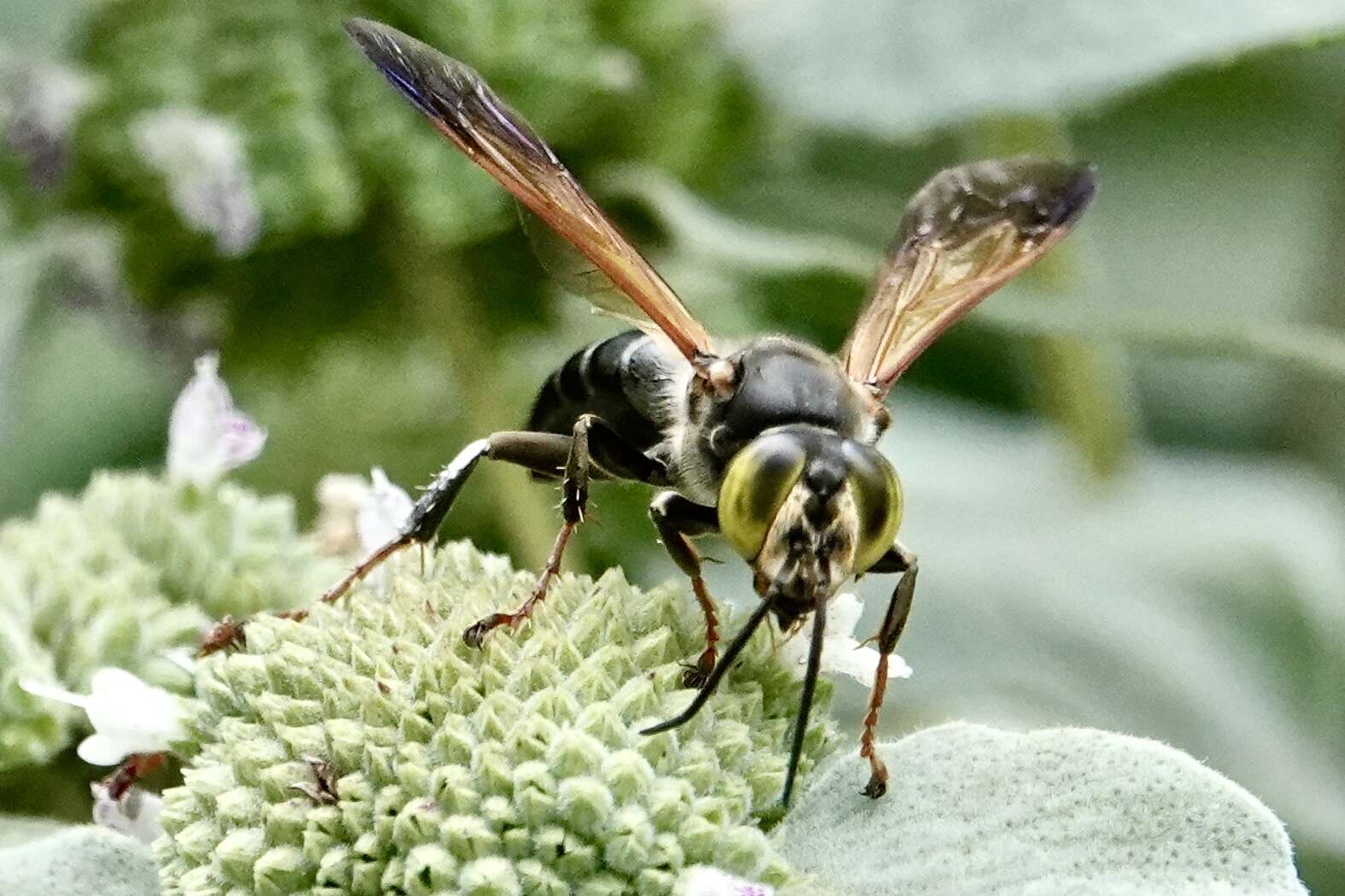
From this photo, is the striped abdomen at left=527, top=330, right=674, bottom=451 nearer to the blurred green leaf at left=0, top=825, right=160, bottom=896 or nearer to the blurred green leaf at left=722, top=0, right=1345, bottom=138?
the blurred green leaf at left=0, top=825, right=160, bottom=896

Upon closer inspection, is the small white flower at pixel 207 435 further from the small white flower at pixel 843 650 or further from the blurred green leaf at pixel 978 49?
the blurred green leaf at pixel 978 49

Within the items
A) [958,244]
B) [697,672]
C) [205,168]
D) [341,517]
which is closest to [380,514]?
[341,517]

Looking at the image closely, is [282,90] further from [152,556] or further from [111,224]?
[152,556]

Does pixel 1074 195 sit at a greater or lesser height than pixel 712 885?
greater

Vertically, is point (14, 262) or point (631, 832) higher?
point (14, 262)

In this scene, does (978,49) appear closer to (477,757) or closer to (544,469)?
(544,469)

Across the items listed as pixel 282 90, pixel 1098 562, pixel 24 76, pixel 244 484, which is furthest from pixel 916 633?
pixel 24 76
